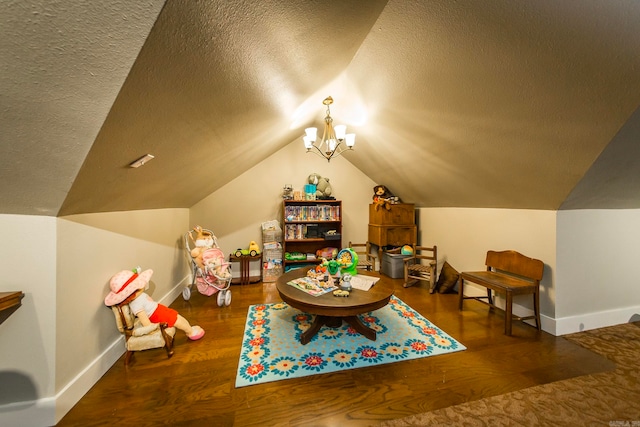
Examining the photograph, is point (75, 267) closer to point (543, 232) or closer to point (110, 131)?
point (110, 131)

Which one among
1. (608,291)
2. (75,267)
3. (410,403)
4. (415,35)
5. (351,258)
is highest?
(415,35)

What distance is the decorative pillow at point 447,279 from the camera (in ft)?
10.4

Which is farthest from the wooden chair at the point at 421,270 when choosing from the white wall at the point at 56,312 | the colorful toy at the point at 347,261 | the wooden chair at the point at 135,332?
the white wall at the point at 56,312

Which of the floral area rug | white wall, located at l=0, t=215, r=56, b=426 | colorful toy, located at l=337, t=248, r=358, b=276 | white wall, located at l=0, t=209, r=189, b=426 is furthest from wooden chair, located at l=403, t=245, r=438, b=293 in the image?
white wall, located at l=0, t=215, r=56, b=426

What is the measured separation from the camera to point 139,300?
5.97 feet

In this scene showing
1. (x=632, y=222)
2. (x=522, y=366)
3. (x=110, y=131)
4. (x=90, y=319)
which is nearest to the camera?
(x=110, y=131)

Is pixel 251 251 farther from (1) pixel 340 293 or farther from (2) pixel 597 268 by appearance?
(2) pixel 597 268

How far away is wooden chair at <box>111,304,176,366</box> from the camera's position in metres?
1.72

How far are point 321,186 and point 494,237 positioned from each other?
2.48 metres

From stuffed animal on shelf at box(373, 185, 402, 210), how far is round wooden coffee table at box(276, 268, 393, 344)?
1.69 m

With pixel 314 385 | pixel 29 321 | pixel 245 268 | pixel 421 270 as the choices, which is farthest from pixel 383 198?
pixel 29 321

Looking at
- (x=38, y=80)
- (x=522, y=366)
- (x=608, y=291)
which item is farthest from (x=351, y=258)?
(x=608, y=291)

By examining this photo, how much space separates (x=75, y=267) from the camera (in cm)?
144

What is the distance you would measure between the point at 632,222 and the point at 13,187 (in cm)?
497
